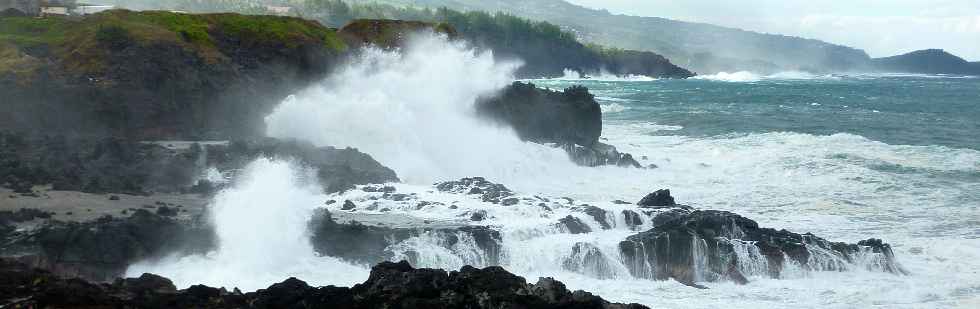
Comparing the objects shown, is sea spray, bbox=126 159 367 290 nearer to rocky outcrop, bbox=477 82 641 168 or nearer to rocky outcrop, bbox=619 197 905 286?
rocky outcrop, bbox=619 197 905 286

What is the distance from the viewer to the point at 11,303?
10500mm

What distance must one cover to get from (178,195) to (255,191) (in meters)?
2.68

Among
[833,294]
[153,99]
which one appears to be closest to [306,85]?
[153,99]

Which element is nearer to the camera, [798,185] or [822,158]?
[798,185]

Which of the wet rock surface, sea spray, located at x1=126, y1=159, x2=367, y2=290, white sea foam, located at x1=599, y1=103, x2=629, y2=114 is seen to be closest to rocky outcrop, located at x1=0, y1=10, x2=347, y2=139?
the wet rock surface

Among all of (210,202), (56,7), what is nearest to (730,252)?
(210,202)

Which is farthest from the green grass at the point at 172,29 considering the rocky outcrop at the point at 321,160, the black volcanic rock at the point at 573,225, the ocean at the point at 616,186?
the black volcanic rock at the point at 573,225

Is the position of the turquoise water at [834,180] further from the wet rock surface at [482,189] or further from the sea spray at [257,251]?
the sea spray at [257,251]

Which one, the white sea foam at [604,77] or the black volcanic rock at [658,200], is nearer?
the black volcanic rock at [658,200]

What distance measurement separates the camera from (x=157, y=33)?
99.3 ft

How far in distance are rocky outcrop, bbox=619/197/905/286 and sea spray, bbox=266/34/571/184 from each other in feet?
37.8

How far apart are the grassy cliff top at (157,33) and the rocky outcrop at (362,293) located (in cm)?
1811

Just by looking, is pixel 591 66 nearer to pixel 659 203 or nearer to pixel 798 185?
pixel 798 185

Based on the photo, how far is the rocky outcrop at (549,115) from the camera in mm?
35500
